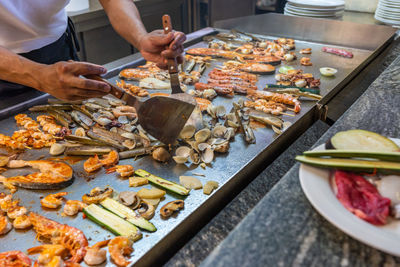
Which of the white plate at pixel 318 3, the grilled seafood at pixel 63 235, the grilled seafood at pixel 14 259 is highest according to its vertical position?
the white plate at pixel 318 3

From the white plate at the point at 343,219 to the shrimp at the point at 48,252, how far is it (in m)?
0.72

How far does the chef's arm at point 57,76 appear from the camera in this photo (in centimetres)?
143

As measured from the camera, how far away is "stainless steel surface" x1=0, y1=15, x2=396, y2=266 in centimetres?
106

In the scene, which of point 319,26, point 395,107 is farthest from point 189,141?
point 319,26

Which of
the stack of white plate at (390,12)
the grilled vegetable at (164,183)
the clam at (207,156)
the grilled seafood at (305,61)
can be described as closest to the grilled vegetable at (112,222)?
the grilled vegetable at (164,183)

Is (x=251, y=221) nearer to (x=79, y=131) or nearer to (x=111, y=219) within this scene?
(x=111, y=219)

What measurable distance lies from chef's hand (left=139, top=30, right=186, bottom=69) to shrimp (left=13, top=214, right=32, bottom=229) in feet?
3.66

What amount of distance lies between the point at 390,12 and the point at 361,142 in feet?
9.42

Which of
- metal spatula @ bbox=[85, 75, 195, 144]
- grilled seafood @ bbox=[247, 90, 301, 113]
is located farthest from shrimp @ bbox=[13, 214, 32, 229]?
grilled seafood @ bbox=[247, 90, 301, 113]

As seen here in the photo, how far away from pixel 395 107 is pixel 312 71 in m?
1.07

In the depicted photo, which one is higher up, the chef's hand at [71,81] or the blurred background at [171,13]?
the chef's hand at [71,81]

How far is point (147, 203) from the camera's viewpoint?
1222 mm

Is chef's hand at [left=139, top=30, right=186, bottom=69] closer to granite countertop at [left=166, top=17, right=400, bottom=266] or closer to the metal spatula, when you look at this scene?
the metal spatula

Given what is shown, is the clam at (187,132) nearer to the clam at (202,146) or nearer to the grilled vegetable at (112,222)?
the clam at (202,146)
